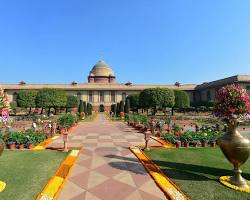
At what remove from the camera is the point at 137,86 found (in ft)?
235

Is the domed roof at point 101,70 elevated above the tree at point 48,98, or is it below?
above

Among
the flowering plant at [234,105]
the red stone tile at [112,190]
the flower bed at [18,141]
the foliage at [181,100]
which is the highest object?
the foliage at [181,100]

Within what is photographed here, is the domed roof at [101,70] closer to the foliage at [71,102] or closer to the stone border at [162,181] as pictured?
the foliage at [71,102]

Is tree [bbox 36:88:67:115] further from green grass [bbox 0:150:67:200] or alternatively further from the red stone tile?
the red stone tile

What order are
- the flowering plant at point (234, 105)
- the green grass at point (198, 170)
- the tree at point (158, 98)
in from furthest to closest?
the tree at point (158, 98)
the flowering plant at point (234, 105)
the green grass at point (198, 170)

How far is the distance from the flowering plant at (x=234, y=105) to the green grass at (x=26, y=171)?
5.23 metres

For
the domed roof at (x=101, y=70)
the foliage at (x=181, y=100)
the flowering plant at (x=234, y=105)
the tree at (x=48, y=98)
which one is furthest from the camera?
the domed roof at (x=101, y=70)

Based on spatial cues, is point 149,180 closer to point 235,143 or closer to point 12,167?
point 235,143

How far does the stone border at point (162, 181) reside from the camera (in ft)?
17.0

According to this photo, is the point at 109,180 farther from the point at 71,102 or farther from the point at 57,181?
the point at 71,102

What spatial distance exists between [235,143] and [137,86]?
218ft

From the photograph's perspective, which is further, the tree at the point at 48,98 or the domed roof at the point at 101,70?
the domed roof at the point at 101,70

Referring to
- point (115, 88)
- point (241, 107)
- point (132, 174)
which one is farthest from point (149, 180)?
point (115, 88)

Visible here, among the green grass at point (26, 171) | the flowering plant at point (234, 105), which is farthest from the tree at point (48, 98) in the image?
the flowering plant at point (234, 105)
